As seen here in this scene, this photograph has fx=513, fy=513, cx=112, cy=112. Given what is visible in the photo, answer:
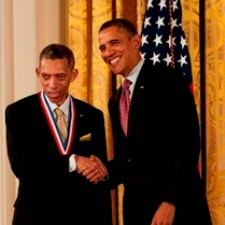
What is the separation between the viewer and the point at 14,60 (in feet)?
9.45

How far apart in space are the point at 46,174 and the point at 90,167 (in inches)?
A: 6.9

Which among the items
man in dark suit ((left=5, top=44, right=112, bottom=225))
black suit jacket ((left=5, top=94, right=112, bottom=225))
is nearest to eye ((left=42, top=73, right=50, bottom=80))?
man in dark suit ((left=5, top=44, right=112, bottom=225))

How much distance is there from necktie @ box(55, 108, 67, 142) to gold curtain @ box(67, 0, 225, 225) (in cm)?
78

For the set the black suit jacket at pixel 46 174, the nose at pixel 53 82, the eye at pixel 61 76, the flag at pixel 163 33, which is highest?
the flag at pixel 163 33

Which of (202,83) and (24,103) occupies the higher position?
(202,83)

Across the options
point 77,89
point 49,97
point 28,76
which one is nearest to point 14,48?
point 28,76

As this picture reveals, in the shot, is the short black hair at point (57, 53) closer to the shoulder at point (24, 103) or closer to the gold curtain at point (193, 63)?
the shoulder at point (24, 103)

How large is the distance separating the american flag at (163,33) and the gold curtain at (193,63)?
0.14m

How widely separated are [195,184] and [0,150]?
1.26m

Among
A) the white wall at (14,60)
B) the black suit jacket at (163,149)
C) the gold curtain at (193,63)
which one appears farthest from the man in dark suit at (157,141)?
the white wall at (14,60)

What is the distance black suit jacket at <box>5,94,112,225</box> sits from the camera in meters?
2.00

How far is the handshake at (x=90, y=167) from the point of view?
2027mm

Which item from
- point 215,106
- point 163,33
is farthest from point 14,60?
point 215,106

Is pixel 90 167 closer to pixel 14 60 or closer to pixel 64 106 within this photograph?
pixel 64 106
